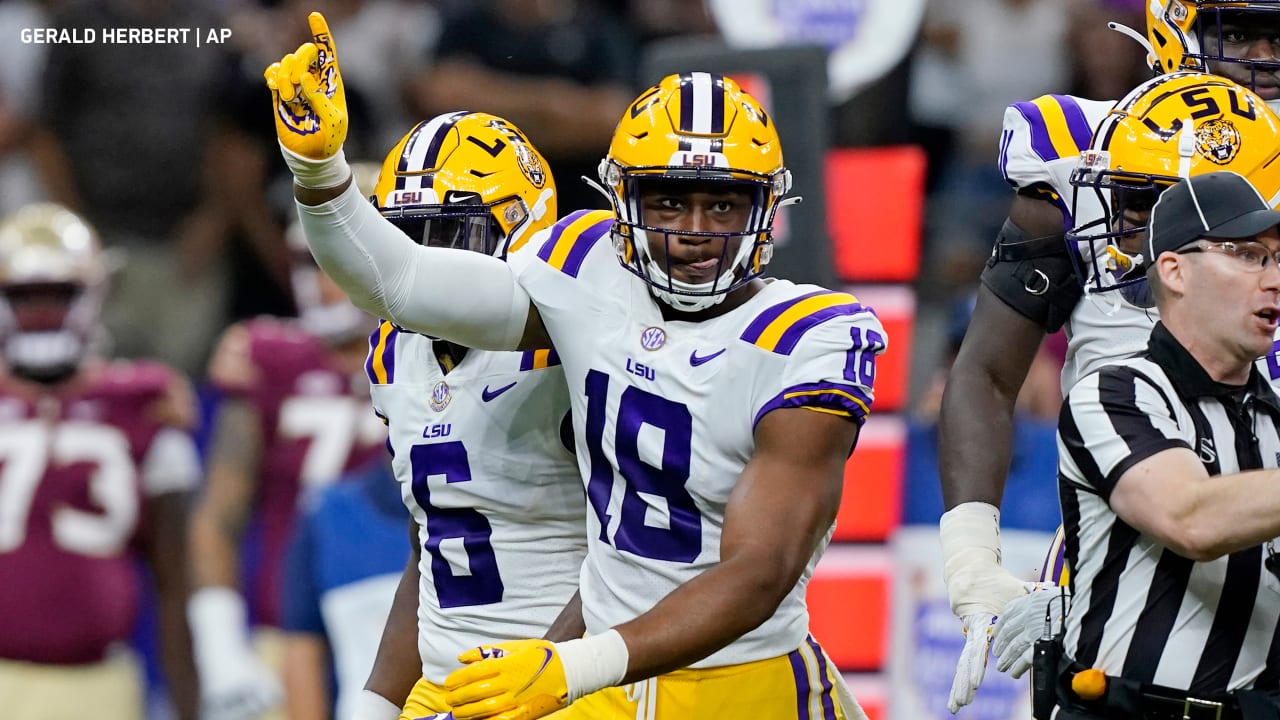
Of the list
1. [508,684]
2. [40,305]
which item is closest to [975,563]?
[508,684]

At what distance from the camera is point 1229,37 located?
12.7ft

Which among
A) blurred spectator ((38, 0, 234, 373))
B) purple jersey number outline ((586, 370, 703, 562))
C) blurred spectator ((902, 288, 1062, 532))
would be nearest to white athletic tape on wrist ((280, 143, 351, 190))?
purple jersey number outline ((586, 370, 703, 562))

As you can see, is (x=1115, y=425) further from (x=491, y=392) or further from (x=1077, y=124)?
(x=491, y=392)

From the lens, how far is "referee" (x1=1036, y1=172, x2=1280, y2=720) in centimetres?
319

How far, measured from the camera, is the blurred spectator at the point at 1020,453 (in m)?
6.47

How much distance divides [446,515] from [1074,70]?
4725mm

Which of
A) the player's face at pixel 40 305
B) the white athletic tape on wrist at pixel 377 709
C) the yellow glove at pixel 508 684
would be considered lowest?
the white athletic tape on wrist at pixel 377 709

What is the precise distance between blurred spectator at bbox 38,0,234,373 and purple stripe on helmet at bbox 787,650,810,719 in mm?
5018

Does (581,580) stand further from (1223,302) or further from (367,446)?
(367,446)

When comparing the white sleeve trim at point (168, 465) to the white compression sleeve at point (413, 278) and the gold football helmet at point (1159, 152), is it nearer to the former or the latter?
the white compression sleeve at point (413, 278)

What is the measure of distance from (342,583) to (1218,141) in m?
3.51

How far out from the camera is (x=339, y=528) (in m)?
6.36

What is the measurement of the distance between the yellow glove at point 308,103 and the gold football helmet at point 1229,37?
157cm

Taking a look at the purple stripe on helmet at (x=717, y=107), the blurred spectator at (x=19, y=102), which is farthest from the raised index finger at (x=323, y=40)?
the blurred spectator at (x=19, y=102)
